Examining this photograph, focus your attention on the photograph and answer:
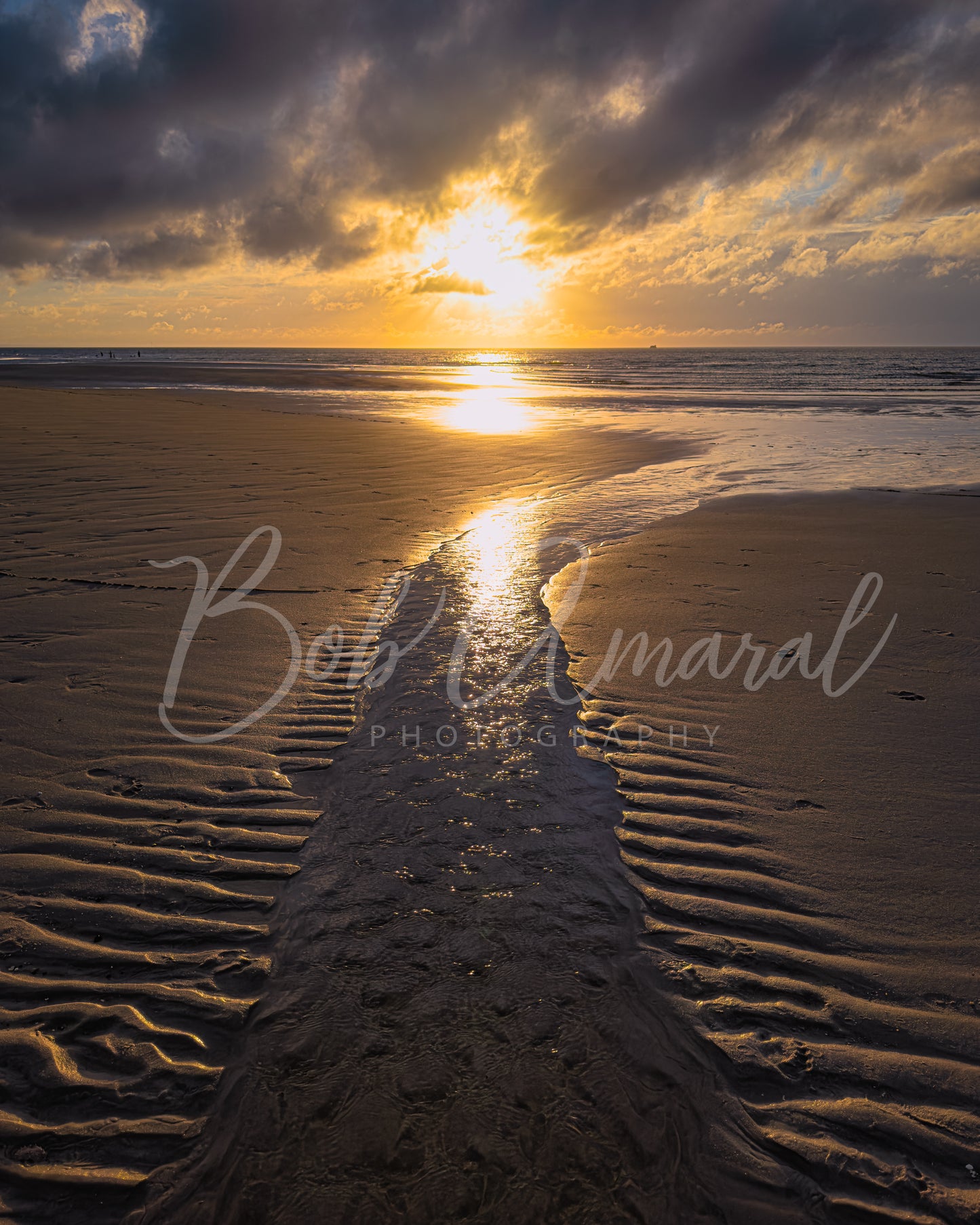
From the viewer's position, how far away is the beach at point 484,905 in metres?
1.95

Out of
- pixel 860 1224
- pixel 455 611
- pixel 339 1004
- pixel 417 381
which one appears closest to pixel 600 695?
pixel 455 611

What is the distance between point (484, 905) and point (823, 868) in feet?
4.70

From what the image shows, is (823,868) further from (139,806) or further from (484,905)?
(139,806)

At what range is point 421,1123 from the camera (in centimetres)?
200

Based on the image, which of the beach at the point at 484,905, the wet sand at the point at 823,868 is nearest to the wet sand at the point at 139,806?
the beach at the point at 484,905

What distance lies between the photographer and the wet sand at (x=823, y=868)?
208 cm

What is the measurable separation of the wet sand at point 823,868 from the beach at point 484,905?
0.01 m

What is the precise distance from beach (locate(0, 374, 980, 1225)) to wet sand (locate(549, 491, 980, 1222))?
1 cm

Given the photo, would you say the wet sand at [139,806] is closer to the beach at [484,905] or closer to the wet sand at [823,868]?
the beach at [484,905]

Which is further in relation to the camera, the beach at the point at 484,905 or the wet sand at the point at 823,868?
the wet sand at the point at 823,868

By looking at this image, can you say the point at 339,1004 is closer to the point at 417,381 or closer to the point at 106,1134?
the point at 106,1134

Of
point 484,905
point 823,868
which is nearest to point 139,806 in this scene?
point 484,905

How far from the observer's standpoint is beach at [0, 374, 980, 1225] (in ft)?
6.41

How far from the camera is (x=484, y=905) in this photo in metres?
2.83
